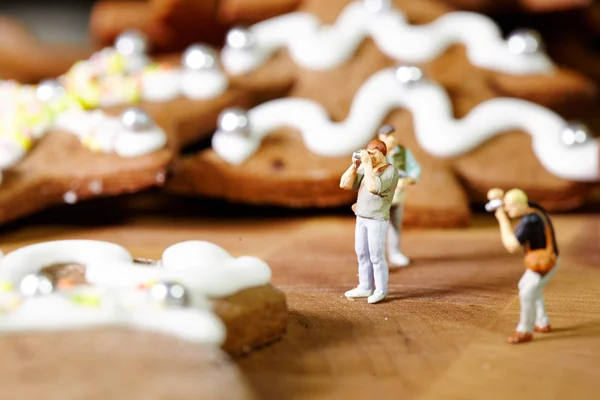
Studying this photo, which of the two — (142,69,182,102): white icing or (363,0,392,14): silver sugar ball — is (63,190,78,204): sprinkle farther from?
(363,0,392,14): silver sugar ball

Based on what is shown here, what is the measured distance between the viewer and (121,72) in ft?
12.3

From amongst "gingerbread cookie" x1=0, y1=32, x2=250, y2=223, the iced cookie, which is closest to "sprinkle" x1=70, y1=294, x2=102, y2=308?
the iced cookie

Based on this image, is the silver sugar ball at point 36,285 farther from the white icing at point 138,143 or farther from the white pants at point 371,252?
the white icing at point 138,143

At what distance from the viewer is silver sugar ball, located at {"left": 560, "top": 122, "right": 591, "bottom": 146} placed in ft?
10.4

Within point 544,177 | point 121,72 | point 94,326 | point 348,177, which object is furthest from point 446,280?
point 121,72

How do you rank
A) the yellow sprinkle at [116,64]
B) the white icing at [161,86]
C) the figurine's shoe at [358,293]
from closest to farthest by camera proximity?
the figurine's shoe at [358,293], the white icing at [161,86], the yellow sprinkle at [116,64]

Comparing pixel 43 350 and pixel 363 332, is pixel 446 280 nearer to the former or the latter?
pixel 363 332

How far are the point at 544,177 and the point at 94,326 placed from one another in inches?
86.5

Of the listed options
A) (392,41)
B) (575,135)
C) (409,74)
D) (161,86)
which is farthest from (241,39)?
(575,135)

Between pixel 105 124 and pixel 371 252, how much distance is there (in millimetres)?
1587

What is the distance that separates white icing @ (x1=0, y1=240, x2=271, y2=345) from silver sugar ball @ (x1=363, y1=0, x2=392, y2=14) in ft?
6.29

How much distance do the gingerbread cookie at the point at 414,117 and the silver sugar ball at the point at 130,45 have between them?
1.72ft

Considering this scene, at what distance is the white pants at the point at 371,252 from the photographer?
219 centimetres

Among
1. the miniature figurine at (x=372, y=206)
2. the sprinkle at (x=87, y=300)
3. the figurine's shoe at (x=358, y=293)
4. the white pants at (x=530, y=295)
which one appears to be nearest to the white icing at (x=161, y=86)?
the miniature figurine at (x=372, y=206)
